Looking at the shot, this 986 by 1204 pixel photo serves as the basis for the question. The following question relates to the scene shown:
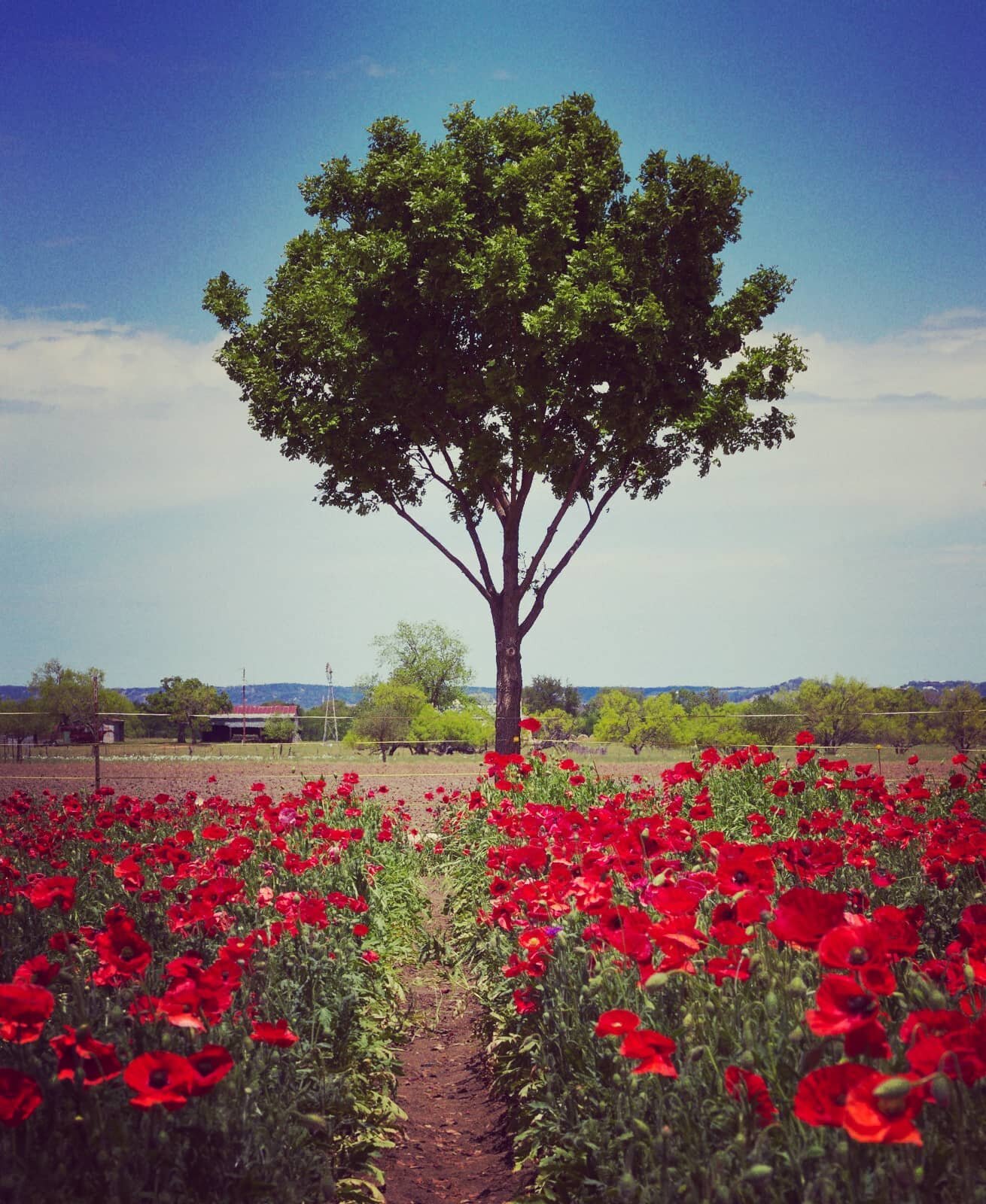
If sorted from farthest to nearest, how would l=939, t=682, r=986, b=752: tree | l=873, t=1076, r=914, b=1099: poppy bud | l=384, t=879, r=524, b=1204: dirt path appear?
l=939, t=682, r=986, b=752: tree < l=384, t=879, r=524, b=1204: dirt path < l=873, t=1076, r=914, b=1099: poppy bud

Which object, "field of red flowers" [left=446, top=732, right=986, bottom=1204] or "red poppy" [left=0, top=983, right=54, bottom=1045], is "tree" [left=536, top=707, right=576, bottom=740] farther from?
"red poppy" [left=0, top=983, right=54, bottom=1045]

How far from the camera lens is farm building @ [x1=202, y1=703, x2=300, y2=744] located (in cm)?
7525

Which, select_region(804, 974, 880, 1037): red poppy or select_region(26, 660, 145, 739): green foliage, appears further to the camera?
select_region(26, 660, 145, 739): green foliage

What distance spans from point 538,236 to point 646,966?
11.8 metres

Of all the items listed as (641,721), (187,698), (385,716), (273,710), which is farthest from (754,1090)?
(273,710)

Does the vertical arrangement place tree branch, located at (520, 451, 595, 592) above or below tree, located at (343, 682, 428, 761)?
above

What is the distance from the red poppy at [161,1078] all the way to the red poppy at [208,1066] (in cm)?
2

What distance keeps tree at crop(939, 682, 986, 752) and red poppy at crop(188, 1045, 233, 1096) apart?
2627 cm

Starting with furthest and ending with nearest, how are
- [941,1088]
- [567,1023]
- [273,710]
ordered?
[273,710]
[567,1023]
[941,1088]

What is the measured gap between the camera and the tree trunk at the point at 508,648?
49.6 feet

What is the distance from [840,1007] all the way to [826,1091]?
0.21 meters

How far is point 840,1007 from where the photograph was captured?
1.94 metres

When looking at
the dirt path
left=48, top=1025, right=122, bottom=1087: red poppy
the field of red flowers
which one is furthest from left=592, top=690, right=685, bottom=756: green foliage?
left=48, top=1025, right=122, bottom=1087: red poppy

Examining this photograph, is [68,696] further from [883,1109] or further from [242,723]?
[883,1109]
